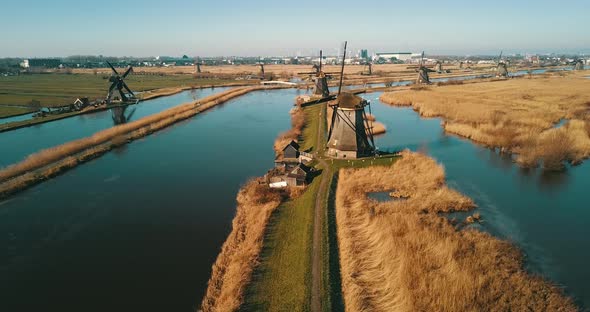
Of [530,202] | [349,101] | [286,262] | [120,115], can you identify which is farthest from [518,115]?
[120,115]

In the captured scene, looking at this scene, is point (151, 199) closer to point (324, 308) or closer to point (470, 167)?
point (324, 308)

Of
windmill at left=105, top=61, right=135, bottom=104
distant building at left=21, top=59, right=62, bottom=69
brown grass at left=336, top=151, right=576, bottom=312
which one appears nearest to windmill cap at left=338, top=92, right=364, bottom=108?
brown grass at left=336, top=151, right=576, bottom=312

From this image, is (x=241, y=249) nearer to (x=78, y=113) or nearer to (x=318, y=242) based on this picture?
(x=318, y=242)

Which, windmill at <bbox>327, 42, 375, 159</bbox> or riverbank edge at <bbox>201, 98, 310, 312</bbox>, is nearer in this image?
riverbank edge at <bbox>201, 98, 310, 312</bbox>

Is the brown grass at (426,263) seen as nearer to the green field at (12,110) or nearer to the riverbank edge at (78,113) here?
the riverbank edge at (78,113)

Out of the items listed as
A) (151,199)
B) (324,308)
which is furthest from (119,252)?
(324,308)

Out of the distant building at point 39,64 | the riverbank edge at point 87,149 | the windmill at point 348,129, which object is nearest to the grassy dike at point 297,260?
the windmill at point 348,129

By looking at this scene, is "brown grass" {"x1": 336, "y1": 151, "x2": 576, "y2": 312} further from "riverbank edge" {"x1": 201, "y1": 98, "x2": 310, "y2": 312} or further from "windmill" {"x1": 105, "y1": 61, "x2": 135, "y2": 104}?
"windmill" {"x1": 105, "y1": 61, "x2": 135, "y2": 104}

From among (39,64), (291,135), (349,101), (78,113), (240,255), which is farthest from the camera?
(39,64)
